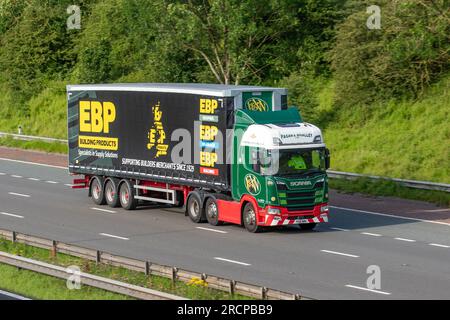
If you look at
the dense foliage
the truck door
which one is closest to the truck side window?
the truck door

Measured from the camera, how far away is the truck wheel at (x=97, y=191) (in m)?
34.1

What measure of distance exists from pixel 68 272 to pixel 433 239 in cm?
1062

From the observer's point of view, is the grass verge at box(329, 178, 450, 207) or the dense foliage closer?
the grass verge at box(329, 178, 450, 207)

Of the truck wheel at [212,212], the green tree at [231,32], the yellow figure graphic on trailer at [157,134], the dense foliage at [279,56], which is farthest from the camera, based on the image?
the green tree at [231,32]

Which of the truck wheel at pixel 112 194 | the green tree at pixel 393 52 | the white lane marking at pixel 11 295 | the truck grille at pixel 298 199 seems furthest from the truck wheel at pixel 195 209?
the green tree at pixel 393 52

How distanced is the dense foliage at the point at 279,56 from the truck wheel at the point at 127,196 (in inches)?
372

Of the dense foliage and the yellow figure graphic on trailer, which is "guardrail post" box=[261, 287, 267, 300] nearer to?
the yellow figure graphic on trailer

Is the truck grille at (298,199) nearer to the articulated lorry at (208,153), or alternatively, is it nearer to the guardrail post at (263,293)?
the articulated lorry at (208,153)

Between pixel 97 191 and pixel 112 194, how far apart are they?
3.01ft

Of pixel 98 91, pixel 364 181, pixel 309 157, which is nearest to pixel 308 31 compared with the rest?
pixel 364 181

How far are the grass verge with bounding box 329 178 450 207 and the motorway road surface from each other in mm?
2597

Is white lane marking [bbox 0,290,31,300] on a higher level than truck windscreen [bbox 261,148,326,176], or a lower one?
lower

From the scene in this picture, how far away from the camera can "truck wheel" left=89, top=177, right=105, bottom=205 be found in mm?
34125
